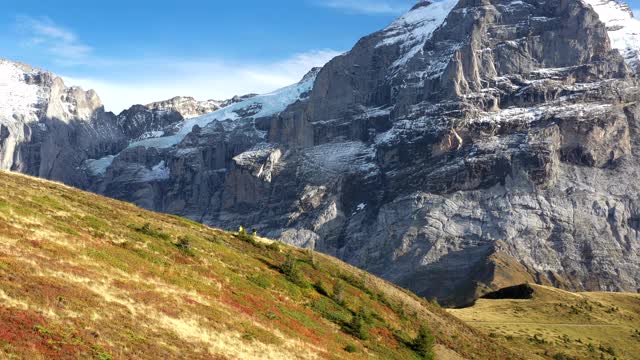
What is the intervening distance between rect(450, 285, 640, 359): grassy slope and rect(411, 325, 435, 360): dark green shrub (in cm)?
2454

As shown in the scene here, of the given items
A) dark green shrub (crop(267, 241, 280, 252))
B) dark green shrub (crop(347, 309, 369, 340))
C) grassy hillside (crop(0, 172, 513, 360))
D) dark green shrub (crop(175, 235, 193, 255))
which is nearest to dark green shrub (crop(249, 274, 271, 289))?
grassy hillside (crop(0, 172, 513, 360))

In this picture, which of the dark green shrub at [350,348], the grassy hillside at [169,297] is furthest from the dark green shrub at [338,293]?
the dark green shrub at [350,348]

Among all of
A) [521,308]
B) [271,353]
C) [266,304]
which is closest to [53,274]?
[271,353]

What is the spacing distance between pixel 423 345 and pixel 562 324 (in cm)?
6091

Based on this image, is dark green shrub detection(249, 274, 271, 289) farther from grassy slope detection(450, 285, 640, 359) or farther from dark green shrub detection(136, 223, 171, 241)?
grassy slope detection(450, 285, 640, 359)

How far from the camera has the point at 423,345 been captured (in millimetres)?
52812

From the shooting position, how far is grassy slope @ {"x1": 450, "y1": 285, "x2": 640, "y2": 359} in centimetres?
8631

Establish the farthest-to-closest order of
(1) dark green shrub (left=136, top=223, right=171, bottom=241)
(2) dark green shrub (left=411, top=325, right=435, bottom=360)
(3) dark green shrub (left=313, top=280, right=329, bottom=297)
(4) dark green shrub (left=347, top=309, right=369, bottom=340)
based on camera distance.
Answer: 1. (3) dark green shrub (left=313, top=280, right=329, bottom=297)
2. (1) dark green shrub (left=136, top=223, right=171, bottom=241)
3. (2) dark green shrub (left=411, top=325, right=435, bottom=360)
4. (4) dark green shrub (left=347, top=309, right=369, bottom=340)

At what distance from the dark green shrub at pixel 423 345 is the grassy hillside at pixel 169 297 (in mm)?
80

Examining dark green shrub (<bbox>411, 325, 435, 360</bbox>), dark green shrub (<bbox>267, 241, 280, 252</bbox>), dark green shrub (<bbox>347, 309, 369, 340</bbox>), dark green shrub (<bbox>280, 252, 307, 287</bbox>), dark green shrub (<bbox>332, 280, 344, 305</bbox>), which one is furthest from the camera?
dark green shrub (<bbox>267, 241, 280, 252</bbox>)

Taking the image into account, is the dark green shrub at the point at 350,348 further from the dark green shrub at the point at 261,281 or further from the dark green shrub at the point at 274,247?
the dark green shrub at the point at 274,247

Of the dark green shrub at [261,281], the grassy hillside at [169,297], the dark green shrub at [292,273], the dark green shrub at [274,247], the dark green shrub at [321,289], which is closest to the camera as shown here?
the grassy hillside at [169,297]

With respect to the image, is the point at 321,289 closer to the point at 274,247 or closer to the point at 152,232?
the point at 274,247

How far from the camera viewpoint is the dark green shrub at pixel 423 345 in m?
52.5
